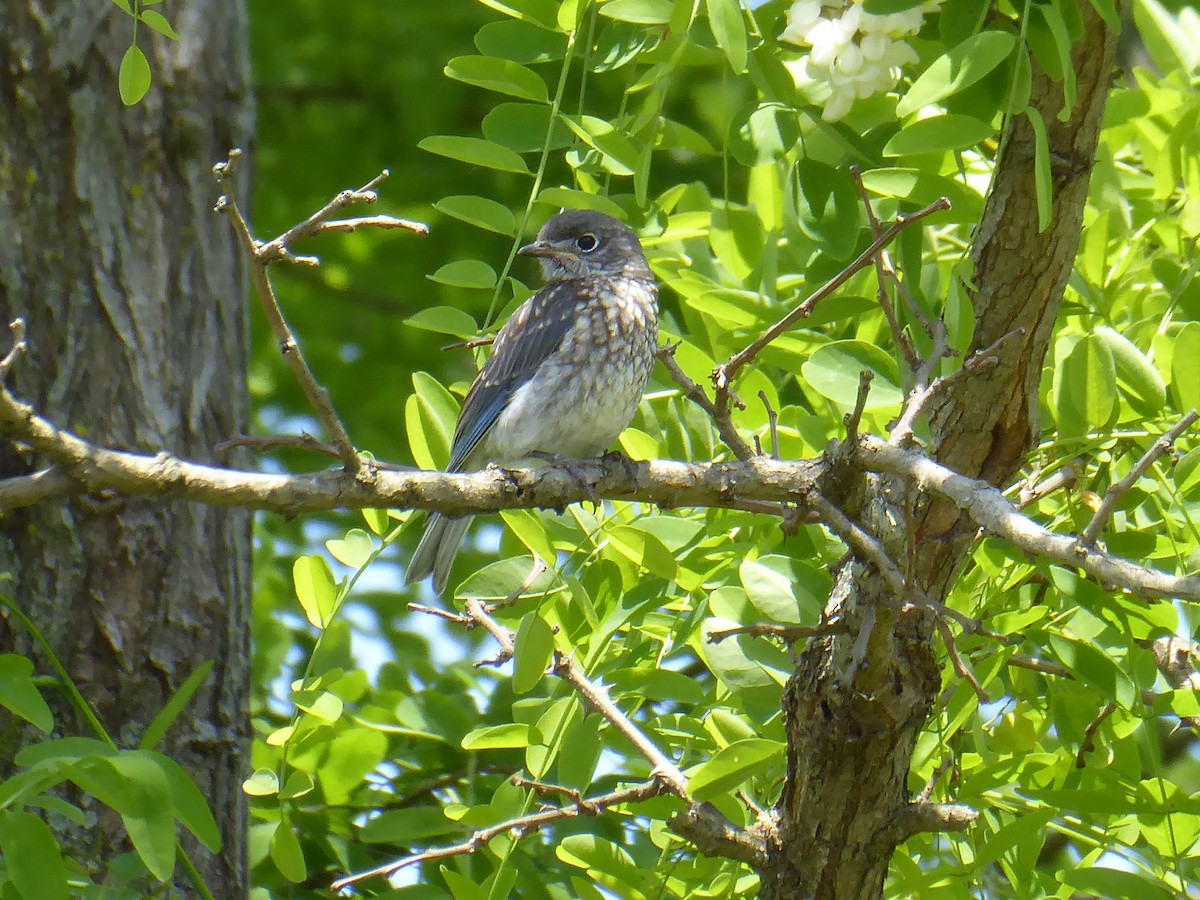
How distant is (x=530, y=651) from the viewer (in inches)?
109

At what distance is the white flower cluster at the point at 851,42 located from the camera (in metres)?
2.72

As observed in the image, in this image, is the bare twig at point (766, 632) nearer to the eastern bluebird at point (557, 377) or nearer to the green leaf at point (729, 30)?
the green leaf at point (729, 30)

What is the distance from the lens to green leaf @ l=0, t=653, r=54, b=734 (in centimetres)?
246

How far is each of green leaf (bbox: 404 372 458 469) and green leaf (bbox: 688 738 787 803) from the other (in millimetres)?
1183

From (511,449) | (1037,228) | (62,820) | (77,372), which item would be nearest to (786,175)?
(1037,228)

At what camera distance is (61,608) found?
377 cm

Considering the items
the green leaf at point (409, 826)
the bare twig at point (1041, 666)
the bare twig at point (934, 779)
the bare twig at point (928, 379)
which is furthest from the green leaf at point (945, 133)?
the green leaf at point (409, 826)

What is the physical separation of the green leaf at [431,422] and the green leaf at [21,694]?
1170mm

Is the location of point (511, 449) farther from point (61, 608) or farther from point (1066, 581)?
point (1066, 581)

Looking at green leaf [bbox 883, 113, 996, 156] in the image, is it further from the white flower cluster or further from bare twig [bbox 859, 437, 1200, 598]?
bare twig [bbox 859, 437, 1200, 598]

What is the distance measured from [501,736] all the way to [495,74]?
1.50 meters

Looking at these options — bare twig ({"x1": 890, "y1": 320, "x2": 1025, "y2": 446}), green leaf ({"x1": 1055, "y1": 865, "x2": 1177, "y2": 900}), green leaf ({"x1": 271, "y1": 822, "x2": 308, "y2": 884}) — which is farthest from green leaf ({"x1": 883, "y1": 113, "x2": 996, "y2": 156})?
green leaf ({"x1": 271, "y1": 822, "x2": 308, "y2": 884})

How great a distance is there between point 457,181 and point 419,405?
10.3 ft

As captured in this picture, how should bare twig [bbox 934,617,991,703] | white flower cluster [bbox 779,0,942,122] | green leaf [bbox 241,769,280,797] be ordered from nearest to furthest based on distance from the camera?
bare twig [bbox 934,617,991,703] → white flower cluster [bbox 779,0,942,122] → green leaf [bbox 241,769,280,797]
